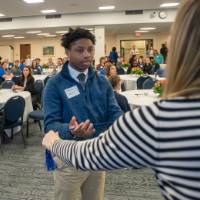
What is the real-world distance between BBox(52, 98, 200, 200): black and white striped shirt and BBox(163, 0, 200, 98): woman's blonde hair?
0.10ft

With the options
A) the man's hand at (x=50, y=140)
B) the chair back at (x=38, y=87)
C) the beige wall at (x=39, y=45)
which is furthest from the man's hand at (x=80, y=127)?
the beige wall at (x=39, y=45)

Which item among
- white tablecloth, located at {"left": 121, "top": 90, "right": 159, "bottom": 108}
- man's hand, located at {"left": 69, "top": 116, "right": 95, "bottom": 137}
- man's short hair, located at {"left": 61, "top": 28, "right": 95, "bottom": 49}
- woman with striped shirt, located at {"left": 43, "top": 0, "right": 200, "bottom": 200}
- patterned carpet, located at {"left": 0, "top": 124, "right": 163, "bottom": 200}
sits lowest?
patterned carpet, located at {"left": 0, "top": 124, "right": 163, "bottom": 200}

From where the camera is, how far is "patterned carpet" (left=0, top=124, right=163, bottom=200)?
3.43m

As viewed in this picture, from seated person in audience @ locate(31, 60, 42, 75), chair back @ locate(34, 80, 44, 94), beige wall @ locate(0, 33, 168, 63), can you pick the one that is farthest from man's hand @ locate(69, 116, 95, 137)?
beige wall @ locate(0, 33, 168, 63)

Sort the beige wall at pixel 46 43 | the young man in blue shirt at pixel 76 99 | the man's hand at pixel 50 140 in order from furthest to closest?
the beige wall at pixel 46 43 → the young man in blue shirt at pixel 76 99 → the man's hand at pixel 50 140

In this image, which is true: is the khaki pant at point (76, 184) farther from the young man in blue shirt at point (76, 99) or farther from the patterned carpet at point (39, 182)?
the patterned carpet at point (39, 182)

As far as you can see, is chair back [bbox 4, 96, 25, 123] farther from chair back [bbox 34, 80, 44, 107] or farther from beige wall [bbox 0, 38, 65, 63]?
beige wall [bbox 0, 38, 65, 63]

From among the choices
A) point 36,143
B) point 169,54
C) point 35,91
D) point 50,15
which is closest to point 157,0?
point 50,15

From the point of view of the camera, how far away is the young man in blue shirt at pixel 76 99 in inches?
70.1

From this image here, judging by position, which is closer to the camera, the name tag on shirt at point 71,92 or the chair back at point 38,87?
the name tag on shirt at point 71,92

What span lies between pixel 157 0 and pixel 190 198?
12.1 metres

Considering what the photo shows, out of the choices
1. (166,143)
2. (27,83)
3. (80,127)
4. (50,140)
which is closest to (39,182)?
(80,127)

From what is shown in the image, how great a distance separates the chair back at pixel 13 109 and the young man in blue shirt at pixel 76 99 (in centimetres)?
314

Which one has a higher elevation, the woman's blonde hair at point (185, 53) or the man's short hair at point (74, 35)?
the man's short hair at point (74, 35)
